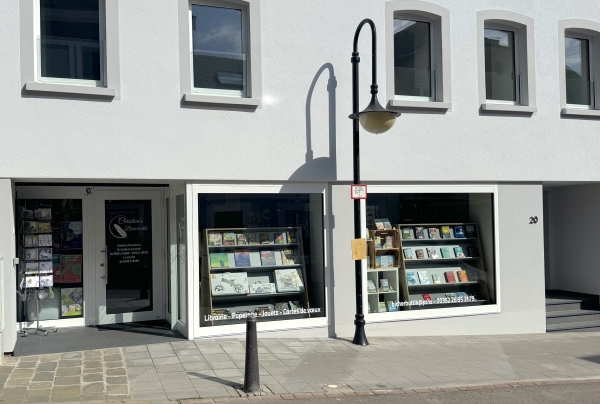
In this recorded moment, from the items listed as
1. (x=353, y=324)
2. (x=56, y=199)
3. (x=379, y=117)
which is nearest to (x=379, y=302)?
Answer: (x=353, y=324)

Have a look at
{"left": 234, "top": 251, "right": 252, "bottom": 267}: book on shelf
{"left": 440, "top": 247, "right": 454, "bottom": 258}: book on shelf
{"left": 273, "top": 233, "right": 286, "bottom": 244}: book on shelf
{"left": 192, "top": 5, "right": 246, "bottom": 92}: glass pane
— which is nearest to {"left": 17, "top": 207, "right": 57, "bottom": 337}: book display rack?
{"left": 234, "top": 251, "right": 252, "bottom": 267}: book on shelf

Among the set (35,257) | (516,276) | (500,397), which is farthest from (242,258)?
(516,276)

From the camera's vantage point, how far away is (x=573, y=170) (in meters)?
12.5

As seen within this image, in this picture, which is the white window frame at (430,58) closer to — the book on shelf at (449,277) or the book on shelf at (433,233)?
the book on shelf at (433,233)

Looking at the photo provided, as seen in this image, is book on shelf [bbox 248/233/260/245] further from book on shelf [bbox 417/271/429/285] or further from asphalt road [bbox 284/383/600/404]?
asphalt road [bbox 284/383/600/404]

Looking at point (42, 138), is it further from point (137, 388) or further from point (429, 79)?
point (429, 79)

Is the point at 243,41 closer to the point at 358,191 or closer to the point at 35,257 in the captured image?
the point at 358,191

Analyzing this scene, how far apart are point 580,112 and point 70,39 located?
9585 mm

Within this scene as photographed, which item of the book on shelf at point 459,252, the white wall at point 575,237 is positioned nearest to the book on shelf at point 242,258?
the book on shelf at point 459,252

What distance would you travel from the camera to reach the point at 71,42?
30.1 feet

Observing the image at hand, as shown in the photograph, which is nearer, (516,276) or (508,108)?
(508,108)

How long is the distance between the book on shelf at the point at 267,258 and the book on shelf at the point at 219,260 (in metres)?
0.63

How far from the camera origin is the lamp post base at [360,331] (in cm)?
1007

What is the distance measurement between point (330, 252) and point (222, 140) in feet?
8.68
